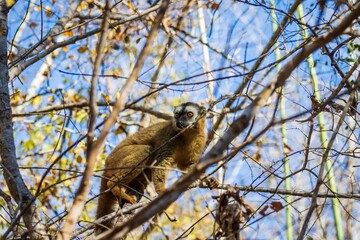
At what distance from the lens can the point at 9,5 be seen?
543 centimetres

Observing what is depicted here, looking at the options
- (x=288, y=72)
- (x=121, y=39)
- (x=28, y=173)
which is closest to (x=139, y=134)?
(x=121, y=39)

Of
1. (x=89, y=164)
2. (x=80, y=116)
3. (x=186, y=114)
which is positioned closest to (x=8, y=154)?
(x=89, y=164)

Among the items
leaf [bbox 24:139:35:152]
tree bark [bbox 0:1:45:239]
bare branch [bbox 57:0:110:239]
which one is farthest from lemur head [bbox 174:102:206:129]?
bare branch [bbox 57:0:110:239]

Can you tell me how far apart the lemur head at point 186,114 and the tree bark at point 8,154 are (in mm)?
3073

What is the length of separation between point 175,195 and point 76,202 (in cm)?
46

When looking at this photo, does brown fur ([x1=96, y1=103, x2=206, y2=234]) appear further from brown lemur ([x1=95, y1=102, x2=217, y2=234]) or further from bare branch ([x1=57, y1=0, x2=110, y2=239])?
bare branch ([x1=57, y1=0, x2=110, y2=239])

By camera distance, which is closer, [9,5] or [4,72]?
[4,72]

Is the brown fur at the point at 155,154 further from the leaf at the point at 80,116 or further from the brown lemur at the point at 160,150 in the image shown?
the leaf at the point at 80,116

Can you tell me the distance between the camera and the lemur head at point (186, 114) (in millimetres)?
7586

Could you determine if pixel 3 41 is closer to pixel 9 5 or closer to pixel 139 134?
pixel 9 5

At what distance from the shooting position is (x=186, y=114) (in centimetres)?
778

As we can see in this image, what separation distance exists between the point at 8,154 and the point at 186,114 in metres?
4.03

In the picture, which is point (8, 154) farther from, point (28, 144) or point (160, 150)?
point (28, 144)

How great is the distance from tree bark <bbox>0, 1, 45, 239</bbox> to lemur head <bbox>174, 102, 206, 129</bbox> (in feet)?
10.1
